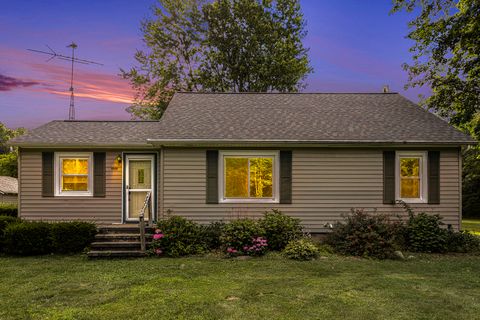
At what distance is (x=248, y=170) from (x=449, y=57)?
35.1ft

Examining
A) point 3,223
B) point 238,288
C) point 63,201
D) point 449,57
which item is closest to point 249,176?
point 238,288

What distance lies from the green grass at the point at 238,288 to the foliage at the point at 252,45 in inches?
673

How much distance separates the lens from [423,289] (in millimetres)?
5848

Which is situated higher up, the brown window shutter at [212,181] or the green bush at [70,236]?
the brown window shutter at [212,181]

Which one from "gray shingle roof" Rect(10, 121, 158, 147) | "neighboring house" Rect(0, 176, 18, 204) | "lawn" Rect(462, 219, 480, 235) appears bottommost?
"lawn" Rect(462, 219, 480, 235)

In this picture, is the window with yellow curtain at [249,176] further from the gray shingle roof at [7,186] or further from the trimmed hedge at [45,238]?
the gray shingle roof at [7,186]

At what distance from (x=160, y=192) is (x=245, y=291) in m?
5.10

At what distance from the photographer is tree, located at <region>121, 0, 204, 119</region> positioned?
2408 cm

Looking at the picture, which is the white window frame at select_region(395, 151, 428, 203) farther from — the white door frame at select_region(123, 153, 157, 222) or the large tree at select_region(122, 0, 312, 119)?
the large tree at select_region(122, 0, 312, 119)

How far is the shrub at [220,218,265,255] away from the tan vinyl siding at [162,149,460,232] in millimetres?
1056

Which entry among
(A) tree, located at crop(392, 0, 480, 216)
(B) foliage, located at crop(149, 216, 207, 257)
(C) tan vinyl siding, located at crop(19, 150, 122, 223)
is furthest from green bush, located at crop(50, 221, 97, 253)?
(A) tree, located at crop(392, 0, 480, 216)

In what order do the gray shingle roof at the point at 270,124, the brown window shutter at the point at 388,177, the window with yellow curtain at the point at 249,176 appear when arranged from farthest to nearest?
the window with yellow curtain at the point at 249,176
the brown window shutter at the point at 388,177
the gray shingle roof at the point at 270,124

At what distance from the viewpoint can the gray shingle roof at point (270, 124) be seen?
9727 mm

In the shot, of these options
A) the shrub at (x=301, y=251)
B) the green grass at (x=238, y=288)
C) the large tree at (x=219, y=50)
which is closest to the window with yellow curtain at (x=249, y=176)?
the shrub at (x=301, y=251)
